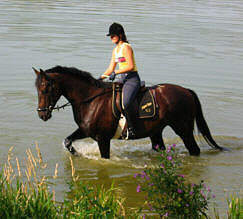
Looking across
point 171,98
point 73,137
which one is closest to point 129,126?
point 171,98

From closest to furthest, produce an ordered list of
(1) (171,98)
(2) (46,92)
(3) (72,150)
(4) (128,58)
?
(2) (46,92), (4) (128,58), (1) (171,98), (3) (72,150)

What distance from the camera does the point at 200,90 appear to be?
15414mm

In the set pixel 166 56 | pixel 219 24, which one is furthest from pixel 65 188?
pixel 219 24

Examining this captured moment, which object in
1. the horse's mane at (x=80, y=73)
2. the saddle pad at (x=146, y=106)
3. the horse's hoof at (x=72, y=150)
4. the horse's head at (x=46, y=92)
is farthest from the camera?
the horse's hoof at (x=72, y=150)

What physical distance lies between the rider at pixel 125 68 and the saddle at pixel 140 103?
0.46 feet

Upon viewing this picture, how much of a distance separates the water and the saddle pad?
109cm

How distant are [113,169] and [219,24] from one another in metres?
22.7

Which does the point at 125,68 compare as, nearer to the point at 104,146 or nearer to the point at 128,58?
the point at 128,58

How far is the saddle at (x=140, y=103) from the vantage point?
880 cm

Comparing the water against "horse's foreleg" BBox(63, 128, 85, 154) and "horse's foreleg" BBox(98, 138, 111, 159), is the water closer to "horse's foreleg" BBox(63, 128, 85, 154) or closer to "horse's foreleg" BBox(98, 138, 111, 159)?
"horse's foreleg" BBox(98, 138, 111, 159)

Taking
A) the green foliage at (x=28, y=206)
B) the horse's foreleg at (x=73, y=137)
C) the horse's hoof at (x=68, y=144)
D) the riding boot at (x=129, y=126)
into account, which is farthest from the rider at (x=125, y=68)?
the green foliage at (x=28, y=206)

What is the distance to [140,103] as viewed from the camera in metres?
8.91

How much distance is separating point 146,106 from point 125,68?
831 mm

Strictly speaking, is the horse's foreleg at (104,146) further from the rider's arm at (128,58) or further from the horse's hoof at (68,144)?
the rider's arm at (128,58)
